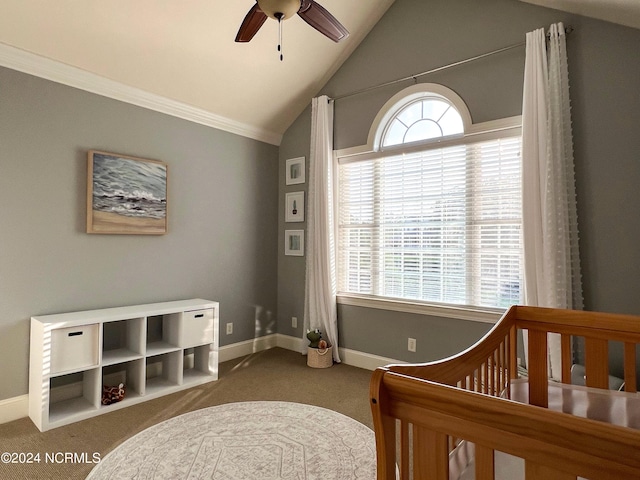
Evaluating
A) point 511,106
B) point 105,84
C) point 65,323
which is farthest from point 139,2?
point 511,106

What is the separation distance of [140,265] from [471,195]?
280cm

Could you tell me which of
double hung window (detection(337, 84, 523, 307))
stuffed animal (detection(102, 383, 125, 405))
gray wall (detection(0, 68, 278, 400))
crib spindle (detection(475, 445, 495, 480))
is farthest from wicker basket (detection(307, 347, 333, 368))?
A: crib spindle (detection(475, 445, 495, 480))

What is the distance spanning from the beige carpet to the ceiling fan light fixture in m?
2.46

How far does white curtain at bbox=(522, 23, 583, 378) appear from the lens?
99.5 inches

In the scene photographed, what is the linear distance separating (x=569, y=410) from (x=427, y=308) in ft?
6.19

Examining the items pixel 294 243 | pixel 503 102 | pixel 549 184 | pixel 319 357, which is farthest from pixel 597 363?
pixel 294 243

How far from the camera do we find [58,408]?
262 centimetres

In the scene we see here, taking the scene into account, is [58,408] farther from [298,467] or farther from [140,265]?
[298,467]

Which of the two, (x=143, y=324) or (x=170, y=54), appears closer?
(x=143, y=324)

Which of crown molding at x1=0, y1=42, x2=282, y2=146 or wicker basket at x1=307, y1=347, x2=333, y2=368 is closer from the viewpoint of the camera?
crown molding at x1=0, y1=42, x2=282, y2=146

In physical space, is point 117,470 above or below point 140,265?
below

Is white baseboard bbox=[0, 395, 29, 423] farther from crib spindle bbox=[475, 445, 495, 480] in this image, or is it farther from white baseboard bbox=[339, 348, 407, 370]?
crib spindle bbox=[475, 445, 495, 480]

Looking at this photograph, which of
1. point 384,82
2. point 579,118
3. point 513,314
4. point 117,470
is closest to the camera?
point 513,314

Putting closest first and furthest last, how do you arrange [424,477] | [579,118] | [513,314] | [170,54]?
[424,477] → [513,314] → [579,118] → [170,54]
